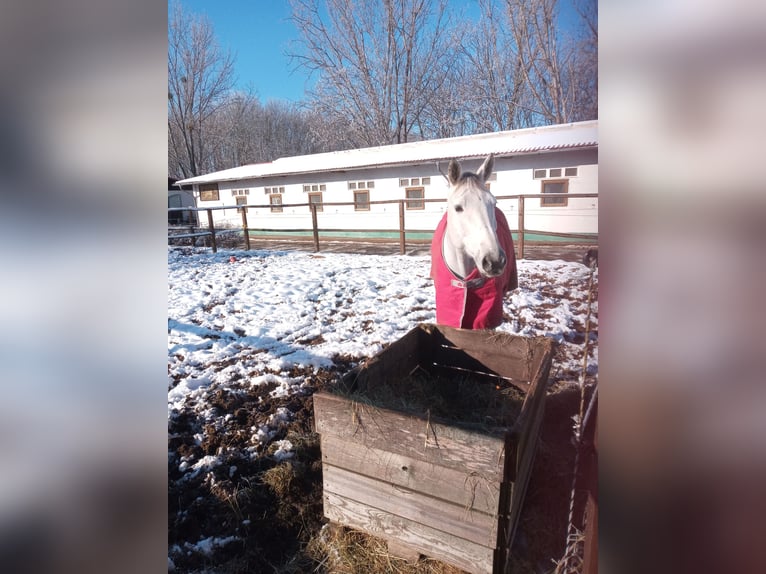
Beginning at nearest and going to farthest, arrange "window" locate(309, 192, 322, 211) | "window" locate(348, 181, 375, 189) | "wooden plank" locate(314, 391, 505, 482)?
"wooden plank" locate(314, 391, 505, 482) < "window" locate(348, 181, 375, 189) < "window" locate(309, 192, 322, 211)

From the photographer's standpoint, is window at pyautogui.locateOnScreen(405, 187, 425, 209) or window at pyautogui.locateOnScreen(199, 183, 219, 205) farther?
window at pyautogui.locateOnScreen(199, 183, 219, 205)

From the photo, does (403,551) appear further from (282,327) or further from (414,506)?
(282,327)

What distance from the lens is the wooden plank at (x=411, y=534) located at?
108cm

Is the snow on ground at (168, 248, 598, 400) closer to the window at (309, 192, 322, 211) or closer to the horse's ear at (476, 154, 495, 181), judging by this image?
the horse's ear at (476, 154, 495, 181)

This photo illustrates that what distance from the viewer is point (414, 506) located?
1.11 meters

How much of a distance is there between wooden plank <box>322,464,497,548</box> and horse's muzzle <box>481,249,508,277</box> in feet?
2.41

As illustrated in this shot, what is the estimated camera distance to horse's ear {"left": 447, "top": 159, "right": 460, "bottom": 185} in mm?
1447

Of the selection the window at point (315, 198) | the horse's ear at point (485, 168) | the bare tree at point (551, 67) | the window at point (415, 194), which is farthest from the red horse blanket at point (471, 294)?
the window at point (315, 198)

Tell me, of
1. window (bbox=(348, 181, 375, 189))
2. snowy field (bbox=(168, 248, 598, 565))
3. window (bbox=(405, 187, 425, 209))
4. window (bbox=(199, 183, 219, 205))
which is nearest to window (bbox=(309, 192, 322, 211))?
window (bbox=(348, 181, 375, 189))

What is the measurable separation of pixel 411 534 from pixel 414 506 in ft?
0.34

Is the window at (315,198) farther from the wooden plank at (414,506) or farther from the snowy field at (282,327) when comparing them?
the wooden plank at (414,506)
